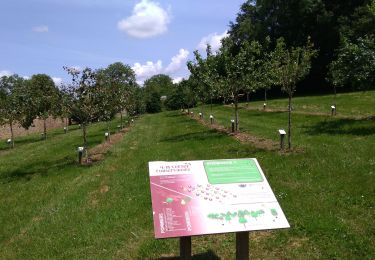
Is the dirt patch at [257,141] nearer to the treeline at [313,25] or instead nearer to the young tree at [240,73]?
the young tree at [240,73]

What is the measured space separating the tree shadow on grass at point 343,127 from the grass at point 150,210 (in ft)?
1.08

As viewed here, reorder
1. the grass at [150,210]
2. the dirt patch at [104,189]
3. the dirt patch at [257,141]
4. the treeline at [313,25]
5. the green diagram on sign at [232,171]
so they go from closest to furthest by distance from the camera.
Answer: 1. the green diagram on sign at [232,171]
2. the grass at [150,210]
3. the dirt patch at [104,189]
4. the dirt patch at [257,141]
5. the treeline at [313,25]

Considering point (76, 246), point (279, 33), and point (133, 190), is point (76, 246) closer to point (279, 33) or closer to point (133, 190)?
point (133, 190)

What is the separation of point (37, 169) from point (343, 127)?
14347 millimetres

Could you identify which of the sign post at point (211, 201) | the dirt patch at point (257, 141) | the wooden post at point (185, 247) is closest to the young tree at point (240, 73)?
the dirt patch at point (257, 141)

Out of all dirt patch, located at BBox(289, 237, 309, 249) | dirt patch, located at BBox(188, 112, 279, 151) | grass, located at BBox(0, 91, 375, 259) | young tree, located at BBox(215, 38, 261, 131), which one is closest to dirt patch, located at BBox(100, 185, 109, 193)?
grass, located at BBox(0, 91, 375, 259)

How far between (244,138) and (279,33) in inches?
1966

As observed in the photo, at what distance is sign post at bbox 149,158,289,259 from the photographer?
6.38 metres

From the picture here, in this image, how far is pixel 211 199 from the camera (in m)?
6.73

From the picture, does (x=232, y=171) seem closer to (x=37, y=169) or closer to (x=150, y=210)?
(x=150, y=210)

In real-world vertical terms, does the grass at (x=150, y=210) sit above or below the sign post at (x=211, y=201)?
below

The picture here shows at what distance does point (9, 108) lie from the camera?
37312mm

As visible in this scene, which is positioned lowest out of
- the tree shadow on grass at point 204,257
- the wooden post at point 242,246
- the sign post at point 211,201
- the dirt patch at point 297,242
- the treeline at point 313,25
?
the tree shadow on grass at point 204,257

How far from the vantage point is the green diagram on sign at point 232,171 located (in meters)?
7.09
